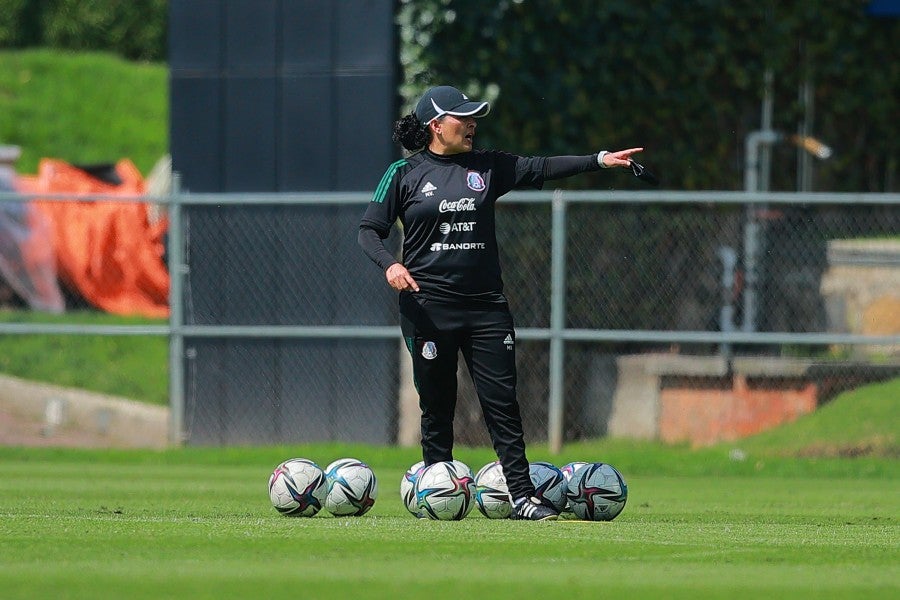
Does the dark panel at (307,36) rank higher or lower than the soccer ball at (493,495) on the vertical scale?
higher

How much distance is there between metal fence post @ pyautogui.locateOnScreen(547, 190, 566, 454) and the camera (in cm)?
1402

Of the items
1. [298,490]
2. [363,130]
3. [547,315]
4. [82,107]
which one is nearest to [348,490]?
[298,490]

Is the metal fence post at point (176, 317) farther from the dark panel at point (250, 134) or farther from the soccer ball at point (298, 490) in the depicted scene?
the soccer ball at point (298, 490)

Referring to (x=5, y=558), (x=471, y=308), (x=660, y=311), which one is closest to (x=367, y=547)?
(x=5, y=558)

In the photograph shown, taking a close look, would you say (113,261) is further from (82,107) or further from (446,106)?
(82,107)

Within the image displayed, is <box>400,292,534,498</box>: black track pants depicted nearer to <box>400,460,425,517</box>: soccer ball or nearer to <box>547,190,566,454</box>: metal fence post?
<box>400,460,425,517</box>: soccer ball

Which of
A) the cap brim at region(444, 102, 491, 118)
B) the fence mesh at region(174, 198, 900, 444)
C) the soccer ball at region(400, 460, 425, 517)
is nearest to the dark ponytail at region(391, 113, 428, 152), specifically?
the cap brim at region(444, 102, 491, 118)

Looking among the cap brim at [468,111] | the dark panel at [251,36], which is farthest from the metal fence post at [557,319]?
the cap brim at [468,111]

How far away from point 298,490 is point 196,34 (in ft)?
24.1

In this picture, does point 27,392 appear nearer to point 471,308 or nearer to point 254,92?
point 254,92

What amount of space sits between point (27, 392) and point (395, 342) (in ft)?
13.4

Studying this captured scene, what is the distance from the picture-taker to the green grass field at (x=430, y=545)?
19.5ft

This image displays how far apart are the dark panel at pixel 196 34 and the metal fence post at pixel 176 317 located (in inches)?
45.0

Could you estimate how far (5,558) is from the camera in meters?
6.59
